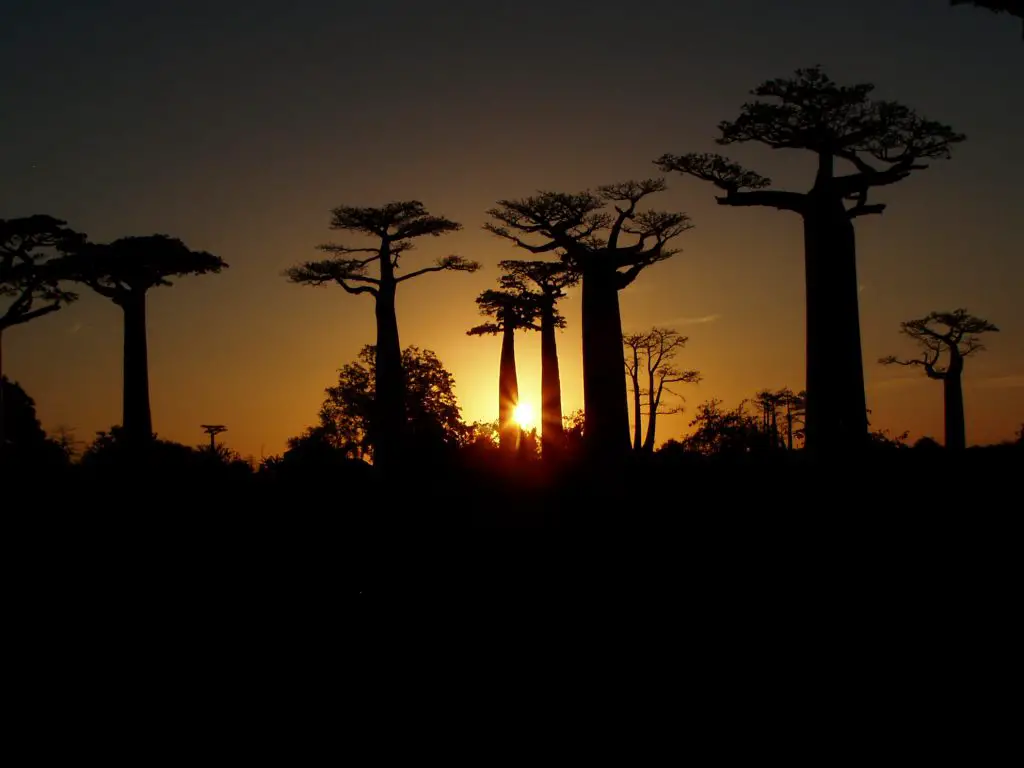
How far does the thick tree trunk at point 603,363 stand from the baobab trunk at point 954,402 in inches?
632

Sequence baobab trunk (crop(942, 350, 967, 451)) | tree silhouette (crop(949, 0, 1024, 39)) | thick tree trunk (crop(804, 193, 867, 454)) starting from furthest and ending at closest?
baobab trunk (crop(942, 350, 967, 451)) < thick tree trunk (crop(804, 193, 867, 454)) < tree silhouette (crop(949, 0, 1024, 39))

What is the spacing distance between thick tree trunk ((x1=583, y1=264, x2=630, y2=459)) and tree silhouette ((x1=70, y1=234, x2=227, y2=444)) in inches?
511

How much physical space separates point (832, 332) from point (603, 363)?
5.98m

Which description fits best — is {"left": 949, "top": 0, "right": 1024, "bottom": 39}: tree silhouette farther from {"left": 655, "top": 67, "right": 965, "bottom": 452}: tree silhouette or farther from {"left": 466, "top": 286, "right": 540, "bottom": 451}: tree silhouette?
{"left": 466, "top": 286, "right": 540, "bottom": 451}: tree silhouette

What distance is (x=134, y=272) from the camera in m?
30.6

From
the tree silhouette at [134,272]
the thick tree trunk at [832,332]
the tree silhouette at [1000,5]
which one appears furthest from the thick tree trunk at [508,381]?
the tree silhouette at [1000,5]

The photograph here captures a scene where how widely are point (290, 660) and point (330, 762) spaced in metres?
1.58

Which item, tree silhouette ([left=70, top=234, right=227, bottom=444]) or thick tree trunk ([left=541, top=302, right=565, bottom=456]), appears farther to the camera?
thick tree trunk ([left=541, top=302, right=565, bottom=456])

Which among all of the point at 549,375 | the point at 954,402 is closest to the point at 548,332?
the point at 549,375

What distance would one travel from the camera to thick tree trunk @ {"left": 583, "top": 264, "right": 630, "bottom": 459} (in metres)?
23.8

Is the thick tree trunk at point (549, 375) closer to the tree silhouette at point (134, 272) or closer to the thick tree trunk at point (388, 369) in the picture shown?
the thick tree trunk at point (388, 369)

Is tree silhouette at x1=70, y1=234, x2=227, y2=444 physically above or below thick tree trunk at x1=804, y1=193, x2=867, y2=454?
above

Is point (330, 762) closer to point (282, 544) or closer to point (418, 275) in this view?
point (282, 544)

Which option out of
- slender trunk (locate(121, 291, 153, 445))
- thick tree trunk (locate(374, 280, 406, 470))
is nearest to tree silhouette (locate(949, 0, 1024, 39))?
thick tree trunk (locate(374, 280, 406, 470))
